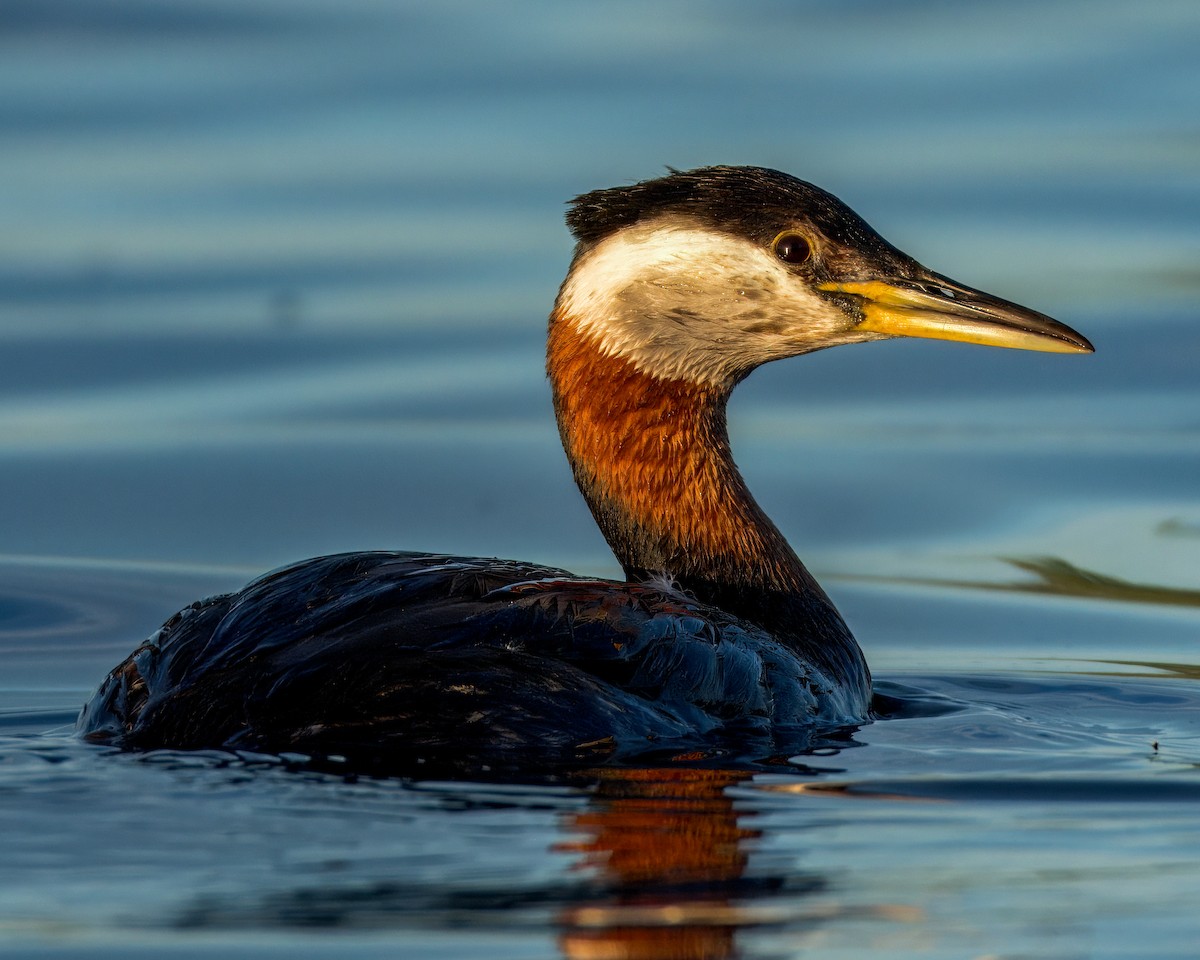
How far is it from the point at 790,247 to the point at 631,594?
6.69ft

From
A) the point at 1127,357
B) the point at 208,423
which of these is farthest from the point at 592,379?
the point at 1127,357

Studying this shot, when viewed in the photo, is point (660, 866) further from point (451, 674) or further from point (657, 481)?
point (657, 481)

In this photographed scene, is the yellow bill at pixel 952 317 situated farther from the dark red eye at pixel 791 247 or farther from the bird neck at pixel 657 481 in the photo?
the bird neck at pixel 657 481

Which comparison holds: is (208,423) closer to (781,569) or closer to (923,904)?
(781,569)

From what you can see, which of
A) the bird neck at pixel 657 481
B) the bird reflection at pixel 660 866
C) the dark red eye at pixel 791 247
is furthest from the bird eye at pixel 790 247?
the bird reflection at pixel 660 866

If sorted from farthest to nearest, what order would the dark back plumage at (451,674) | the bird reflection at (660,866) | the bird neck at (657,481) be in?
the bird neck at (657,481) → the dark back plumage at (451,674) → the bird reflection at (660,866)

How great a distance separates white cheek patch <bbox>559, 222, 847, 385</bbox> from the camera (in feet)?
29.5

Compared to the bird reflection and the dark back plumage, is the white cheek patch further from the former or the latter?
the bird reflection

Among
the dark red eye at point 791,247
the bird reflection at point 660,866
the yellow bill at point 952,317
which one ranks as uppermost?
the dark red eye at point 791,247

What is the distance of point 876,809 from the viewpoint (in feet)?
21.9

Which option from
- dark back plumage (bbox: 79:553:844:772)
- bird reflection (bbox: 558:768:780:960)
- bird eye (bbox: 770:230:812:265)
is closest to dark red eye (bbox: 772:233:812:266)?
bird eye (bbox: 770:230:812:265)

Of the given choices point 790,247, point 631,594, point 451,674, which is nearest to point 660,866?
point 451,674

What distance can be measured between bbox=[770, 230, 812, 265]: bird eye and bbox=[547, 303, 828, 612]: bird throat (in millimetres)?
624

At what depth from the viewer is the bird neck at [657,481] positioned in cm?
897
